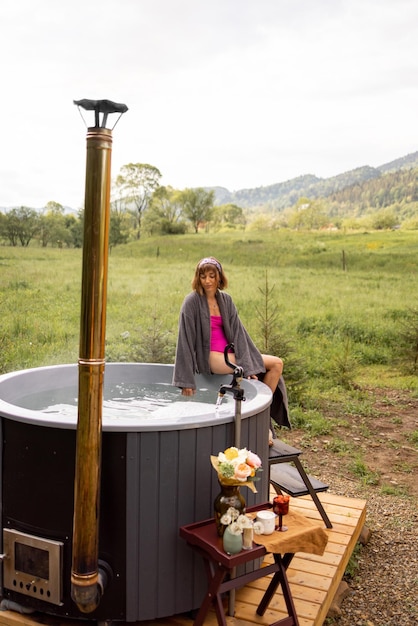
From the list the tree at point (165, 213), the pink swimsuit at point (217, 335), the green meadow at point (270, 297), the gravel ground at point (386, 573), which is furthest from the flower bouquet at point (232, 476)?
the tree at point (165, 213)

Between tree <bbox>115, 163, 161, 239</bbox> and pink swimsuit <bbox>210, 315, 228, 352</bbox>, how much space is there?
8.84 m

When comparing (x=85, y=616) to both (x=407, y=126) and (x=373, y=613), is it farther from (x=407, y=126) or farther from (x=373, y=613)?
(x=407, y=126)

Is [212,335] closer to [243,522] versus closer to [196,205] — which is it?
[243,522]

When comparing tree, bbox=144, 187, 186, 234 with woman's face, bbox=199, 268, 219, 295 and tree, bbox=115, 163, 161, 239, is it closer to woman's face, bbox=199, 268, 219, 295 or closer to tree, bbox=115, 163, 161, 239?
tree, bbox=115, 163, 161, 239

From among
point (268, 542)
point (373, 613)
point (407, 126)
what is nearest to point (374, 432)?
point (373, 613)

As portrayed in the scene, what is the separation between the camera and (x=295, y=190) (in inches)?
509

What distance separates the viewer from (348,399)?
7.00 m

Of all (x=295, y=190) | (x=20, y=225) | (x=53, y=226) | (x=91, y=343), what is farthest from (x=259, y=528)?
(x=295, y=190)

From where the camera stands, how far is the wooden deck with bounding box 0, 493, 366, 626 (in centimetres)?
247

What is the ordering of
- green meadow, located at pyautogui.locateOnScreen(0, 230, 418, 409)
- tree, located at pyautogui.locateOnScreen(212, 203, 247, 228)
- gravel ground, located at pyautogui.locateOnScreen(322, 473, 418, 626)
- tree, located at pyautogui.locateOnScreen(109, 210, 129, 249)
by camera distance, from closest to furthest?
gravel ground, located at pyautogui.locateOnScreen(322, 473, 418, 626), green meadow, located at pyautogui.locateOnScreen(0, 230, 418, 409), tree, located at pyautogui.locateOnScreen(109, 210, 129, 249), tree, located at pyautogui.locateOnScreen(212, 203, 247, 228)

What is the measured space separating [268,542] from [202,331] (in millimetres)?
1369

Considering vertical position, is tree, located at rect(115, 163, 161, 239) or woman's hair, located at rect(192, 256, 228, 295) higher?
tree, located at rect(115, 163, 161, 239)

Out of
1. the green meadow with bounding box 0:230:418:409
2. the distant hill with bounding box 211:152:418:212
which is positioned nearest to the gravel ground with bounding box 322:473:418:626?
the green meadow with bounding box 0:230:418:409

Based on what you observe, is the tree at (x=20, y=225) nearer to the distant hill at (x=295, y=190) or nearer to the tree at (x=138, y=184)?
the tree at (x=138, y=184)
